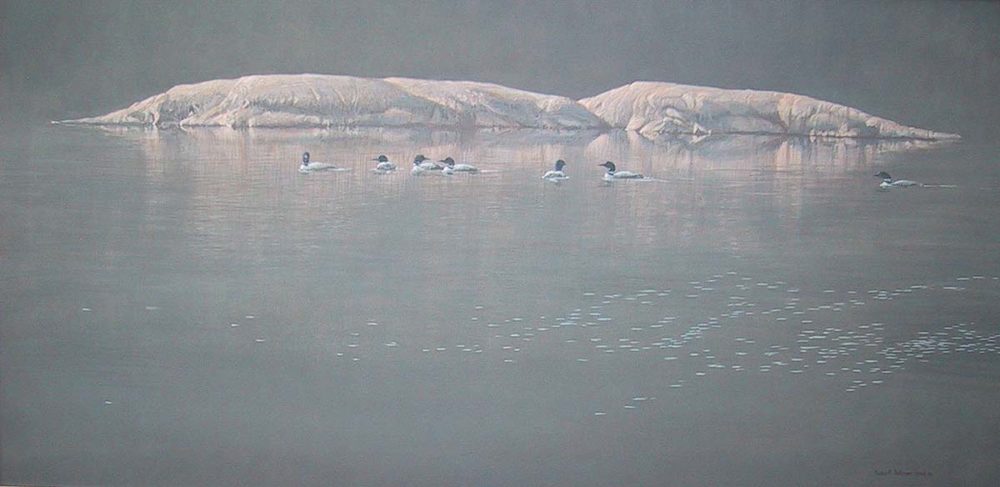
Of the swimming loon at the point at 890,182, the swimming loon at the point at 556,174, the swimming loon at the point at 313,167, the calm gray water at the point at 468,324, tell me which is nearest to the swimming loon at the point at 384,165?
the calm gray water at the point at 468,324

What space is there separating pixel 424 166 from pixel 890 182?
1466mm

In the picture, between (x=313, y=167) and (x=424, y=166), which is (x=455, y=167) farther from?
(x=313, y=167)

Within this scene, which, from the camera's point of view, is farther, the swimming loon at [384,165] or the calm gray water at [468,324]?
the swimming loon at [384,165]

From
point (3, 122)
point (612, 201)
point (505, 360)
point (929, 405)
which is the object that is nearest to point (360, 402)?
point (505, 360)

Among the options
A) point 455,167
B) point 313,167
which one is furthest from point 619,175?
point 313,167

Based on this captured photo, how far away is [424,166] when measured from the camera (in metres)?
3.42

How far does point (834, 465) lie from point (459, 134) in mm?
1553

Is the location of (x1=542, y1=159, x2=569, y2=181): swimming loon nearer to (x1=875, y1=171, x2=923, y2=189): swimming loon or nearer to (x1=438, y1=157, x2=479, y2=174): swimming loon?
(x1=438, y1=157, x2=479, y2=174): swimming loon

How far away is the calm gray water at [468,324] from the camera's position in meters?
3.32

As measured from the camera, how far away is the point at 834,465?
337cm

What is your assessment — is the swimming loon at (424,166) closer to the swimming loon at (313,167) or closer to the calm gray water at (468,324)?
the calm gray water at (468,324)
